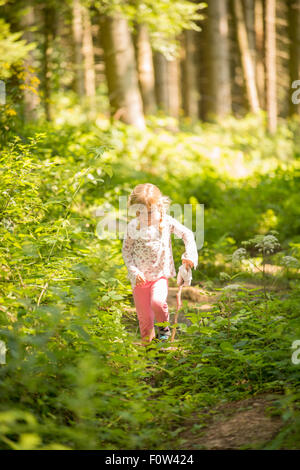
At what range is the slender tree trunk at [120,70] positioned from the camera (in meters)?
10.9

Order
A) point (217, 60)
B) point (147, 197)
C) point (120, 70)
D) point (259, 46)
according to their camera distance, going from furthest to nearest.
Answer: point (259, 46) → point (217, 60) → point (120, 70) → point (147, 197)

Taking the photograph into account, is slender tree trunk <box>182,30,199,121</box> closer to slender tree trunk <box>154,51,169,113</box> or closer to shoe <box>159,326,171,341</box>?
slender tree trunk <box>154,51,169,113</box>

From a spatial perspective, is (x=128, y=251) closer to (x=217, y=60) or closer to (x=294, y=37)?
(x=217, y=60)

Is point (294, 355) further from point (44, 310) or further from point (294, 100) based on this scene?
point (294, 100)

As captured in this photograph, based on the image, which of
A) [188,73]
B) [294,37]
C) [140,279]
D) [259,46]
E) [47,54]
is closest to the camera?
[140,279]

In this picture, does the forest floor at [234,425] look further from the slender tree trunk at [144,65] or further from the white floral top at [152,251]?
the slender tree trunk at [144,65]

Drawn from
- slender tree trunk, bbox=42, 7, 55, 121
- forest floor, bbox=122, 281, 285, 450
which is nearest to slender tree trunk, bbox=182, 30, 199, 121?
slender tree trunk, bbox=42, 7, 55, 121

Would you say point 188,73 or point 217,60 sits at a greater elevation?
point 217,60

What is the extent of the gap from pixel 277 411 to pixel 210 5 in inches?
761

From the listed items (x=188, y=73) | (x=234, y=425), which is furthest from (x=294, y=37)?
(x=234, y=425)

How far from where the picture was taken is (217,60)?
19062mm

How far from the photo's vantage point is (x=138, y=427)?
2.87 metres

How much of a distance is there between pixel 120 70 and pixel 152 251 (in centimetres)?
770
